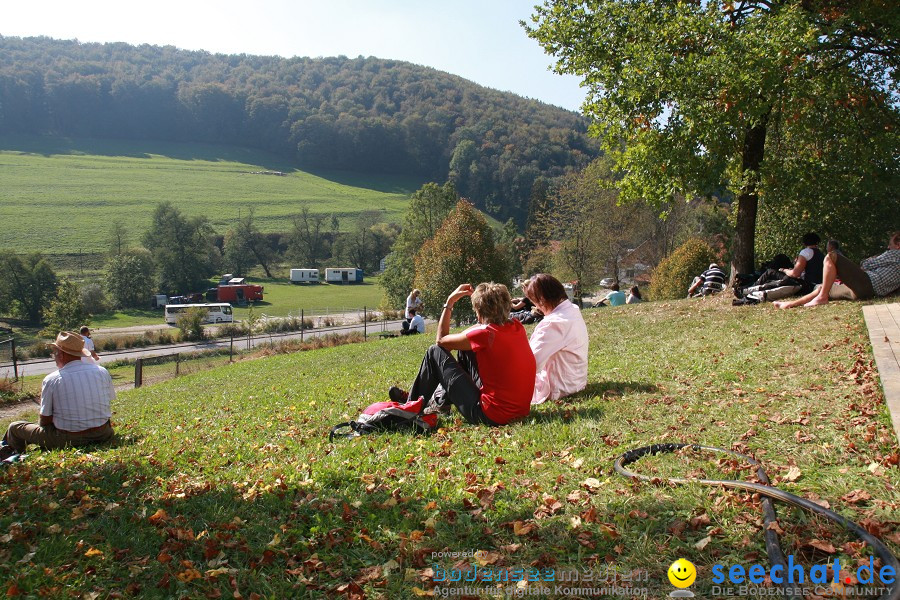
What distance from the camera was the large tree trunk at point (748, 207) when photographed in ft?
55.8

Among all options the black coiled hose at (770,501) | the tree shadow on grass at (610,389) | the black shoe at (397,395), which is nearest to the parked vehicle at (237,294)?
the black shoe at (397,395)

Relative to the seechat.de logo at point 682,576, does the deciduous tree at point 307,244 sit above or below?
below

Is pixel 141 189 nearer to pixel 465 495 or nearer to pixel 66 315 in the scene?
pixel 66 315

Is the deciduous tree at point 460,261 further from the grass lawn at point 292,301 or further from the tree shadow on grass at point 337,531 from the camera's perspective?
the grass lawn at point 292,301

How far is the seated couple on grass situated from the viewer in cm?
665

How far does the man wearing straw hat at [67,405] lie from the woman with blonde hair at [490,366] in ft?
14.4

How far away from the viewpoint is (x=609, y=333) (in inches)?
575

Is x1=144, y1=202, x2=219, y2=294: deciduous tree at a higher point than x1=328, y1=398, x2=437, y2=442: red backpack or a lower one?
lower

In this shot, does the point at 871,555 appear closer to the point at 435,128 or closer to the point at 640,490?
the point at 640,490

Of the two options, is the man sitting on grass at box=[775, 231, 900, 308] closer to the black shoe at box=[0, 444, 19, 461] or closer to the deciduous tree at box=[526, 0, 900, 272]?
the deciduous tree at box=[526, 0, 900, 272]

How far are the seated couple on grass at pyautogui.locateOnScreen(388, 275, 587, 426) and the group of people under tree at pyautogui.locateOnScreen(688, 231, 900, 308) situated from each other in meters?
8.05

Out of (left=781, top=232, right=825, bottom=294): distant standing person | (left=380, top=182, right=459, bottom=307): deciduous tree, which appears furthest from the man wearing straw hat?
(left=380, top=182, right=459, bottom=307): deciduous tree

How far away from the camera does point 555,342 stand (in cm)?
741

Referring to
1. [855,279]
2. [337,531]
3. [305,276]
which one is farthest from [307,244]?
[337,531]
